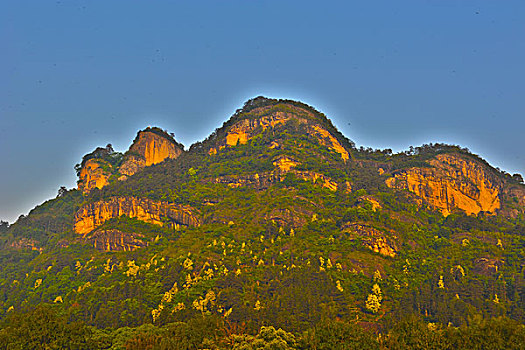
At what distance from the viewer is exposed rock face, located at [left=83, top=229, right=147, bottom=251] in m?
94.2

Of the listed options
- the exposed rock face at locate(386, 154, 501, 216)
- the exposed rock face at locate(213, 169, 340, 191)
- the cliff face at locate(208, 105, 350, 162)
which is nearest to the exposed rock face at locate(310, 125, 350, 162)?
the cliff face at locate(208, 105, 350, 162)

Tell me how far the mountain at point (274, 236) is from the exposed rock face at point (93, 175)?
0.60 metres

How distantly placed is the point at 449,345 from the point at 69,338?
3307 centimetres

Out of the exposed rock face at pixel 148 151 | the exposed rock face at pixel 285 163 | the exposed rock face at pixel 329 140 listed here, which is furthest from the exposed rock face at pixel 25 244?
the exposed rock face at pixel 329 140

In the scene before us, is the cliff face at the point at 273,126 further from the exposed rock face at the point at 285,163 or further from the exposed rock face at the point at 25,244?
the exposed rock face at the point at 25,244

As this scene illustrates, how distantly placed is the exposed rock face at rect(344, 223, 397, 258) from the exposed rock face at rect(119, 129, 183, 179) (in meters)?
79.7

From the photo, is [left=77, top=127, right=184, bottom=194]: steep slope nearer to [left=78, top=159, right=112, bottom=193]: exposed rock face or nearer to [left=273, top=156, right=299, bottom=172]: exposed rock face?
[left=78, top=159, right=112, bottom=193]: exposed rock face

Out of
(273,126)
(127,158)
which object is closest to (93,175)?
(127,158)

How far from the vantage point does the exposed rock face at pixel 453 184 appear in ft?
402

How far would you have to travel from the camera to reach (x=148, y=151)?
14938 cm

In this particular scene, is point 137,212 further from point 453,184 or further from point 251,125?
point 453,184

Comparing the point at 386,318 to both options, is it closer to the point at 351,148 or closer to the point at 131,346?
the point at 131,346

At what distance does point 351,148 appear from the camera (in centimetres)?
16088

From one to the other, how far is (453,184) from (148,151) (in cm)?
9218
